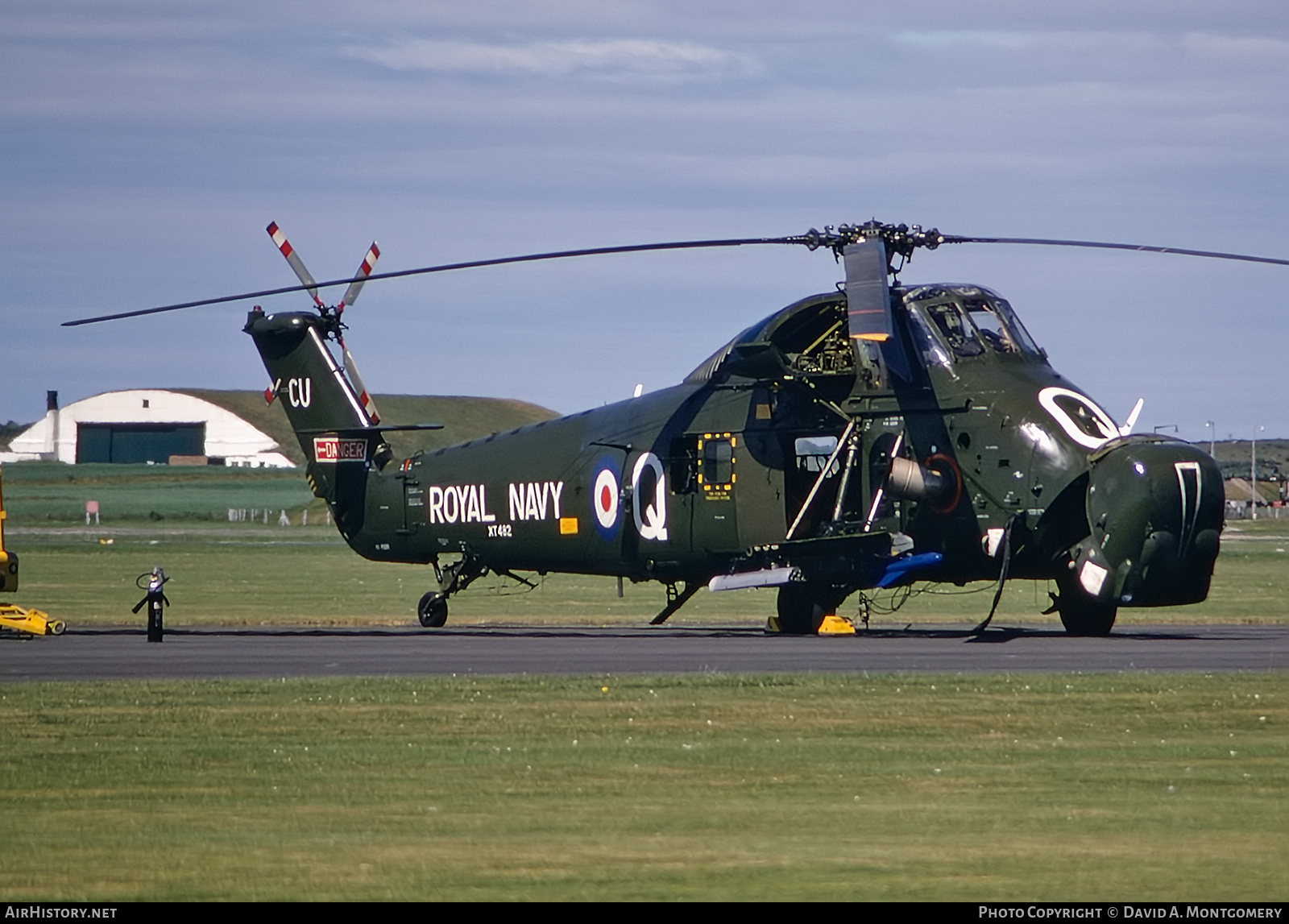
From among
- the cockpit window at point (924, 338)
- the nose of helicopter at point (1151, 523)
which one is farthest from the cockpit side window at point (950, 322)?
the nose of helicopter at point (1151, 523)

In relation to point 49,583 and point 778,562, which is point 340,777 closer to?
point 778,562

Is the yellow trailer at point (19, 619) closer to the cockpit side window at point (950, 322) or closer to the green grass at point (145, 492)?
the cockpit side window at point (950, 322)

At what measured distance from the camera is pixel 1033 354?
28.3 m

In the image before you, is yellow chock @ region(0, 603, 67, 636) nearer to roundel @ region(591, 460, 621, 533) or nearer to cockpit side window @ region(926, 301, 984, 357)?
roundel @ region(591, 460, 621, 533)

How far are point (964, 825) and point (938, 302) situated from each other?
16.6 m

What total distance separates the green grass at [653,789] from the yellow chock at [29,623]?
31.7ft

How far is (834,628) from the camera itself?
31.0 meters

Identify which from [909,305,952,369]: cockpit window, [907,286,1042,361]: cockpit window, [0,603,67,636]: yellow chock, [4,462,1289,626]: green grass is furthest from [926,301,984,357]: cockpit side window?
[0,603,67,636]: yellow chock

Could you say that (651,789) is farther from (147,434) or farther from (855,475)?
(147,434)

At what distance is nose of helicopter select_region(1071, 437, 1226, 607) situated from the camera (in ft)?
84.8

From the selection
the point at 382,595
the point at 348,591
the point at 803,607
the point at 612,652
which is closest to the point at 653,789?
the point at 612,652

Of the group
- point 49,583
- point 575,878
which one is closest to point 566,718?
point 575,878

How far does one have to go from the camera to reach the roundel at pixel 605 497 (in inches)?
1252

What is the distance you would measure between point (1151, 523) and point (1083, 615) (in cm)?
415
